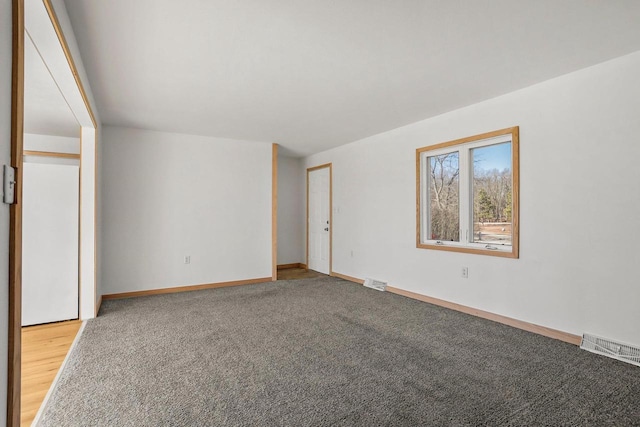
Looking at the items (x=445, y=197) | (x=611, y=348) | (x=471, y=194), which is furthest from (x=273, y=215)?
(x=611, y=348)

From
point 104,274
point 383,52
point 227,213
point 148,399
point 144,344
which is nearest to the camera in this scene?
point 148,399

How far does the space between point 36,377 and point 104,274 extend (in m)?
2.37

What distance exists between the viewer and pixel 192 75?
119 inches

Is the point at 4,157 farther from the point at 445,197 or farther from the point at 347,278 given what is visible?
the point at 347,278

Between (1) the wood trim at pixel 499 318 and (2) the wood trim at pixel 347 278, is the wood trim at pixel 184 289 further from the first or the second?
(1) the wood trim at pixel 499 318

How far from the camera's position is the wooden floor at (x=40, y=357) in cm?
213

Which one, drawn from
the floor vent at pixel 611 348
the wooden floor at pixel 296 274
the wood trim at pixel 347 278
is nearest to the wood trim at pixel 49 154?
the wooden floor at pixel 296 274

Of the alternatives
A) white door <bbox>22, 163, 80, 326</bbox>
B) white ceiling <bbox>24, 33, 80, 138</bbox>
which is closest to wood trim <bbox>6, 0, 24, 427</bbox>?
white ceiling <bbox>24, 33, 80, 138</bbox>

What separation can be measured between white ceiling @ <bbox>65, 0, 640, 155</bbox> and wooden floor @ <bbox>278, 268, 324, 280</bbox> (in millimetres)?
3087

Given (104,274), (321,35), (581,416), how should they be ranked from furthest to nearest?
1. (104,274)
2. (321,35)
3. (581,416)

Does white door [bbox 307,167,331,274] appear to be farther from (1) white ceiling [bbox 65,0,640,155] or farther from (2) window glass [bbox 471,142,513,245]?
(2) window glass [bbox 471,142,513,245]

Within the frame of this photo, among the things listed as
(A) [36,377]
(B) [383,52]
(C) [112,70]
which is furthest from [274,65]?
(A) [36,377]

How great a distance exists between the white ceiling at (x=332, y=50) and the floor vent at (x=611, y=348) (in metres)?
2.31

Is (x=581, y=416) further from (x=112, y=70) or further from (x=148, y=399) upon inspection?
(x=112, y=70)
